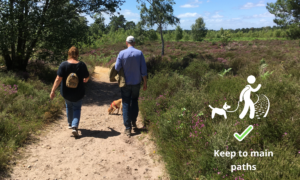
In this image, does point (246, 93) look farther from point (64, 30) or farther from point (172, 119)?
point (64, 30)

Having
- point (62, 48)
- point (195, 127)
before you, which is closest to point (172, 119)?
point (195, 127)

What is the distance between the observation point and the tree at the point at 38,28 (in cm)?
740

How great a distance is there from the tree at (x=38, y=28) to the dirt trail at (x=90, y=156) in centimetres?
459

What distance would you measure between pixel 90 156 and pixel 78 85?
1.69 metres

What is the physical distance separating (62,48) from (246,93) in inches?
313

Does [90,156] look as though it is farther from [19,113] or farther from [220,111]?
[220,111]

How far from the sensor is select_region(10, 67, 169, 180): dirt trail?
10.7 ft

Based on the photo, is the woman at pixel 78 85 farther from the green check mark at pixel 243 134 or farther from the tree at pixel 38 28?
the tree at pixel 38 28

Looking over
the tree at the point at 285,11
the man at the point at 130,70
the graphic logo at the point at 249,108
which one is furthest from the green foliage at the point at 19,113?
the tree at the point at 285,11

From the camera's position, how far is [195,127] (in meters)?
3.53

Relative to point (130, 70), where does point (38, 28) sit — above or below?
above

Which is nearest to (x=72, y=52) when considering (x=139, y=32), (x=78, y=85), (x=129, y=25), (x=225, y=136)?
(x=78, y=85)

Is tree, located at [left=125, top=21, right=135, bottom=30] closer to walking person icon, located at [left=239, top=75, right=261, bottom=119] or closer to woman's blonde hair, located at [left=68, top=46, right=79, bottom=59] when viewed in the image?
woman's blonde hair, located at [left=68, top=46, right=79, bottom=59]

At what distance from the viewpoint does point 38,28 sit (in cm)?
823
